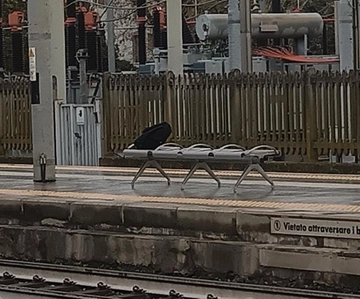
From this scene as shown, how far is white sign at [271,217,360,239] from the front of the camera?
10.0 m

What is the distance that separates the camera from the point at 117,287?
11008 millimetres

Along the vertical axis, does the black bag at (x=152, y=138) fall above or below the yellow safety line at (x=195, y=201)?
above

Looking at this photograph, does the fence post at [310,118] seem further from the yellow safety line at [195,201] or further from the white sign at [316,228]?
the white sign at [316,228]

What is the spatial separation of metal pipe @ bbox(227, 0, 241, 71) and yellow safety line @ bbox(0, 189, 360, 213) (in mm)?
9581

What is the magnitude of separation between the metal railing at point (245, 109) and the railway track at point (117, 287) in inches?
292

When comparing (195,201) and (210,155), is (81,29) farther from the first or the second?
(195,201)

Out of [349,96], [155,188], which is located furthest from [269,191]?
[349,96]

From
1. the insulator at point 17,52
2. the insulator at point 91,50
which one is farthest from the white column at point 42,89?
the insulator at point 17,52

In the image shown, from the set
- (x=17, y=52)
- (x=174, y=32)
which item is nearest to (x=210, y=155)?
(x=174, y=32)

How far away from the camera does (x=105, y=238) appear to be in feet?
38.7

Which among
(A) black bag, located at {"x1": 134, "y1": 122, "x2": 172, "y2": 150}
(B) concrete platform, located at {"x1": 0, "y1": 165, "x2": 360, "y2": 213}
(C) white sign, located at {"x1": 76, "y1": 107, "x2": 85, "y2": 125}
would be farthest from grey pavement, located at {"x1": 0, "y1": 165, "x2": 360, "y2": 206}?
(C) white sign, located at {"x1": 76, "y1": 107, "x2": 85, "y2": 125}

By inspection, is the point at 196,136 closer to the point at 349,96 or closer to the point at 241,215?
the point at 349,96

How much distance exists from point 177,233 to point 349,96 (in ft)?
23.5

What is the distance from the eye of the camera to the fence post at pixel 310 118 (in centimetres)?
1800
